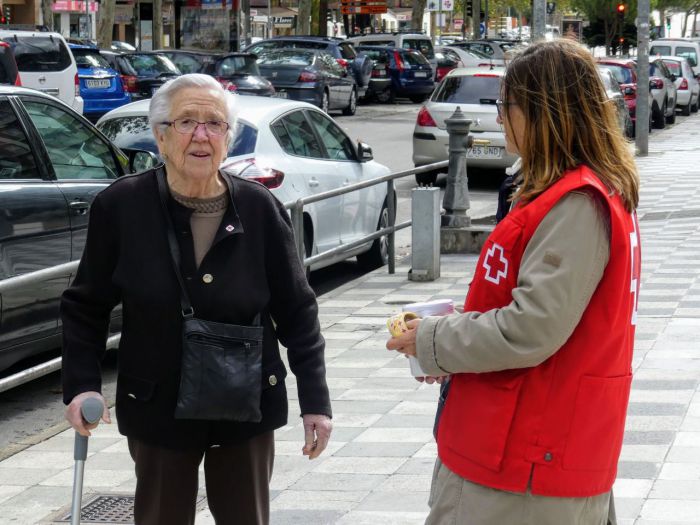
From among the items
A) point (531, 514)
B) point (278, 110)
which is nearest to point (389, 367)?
point (278, 110)

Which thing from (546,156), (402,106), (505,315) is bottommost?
(402,106)

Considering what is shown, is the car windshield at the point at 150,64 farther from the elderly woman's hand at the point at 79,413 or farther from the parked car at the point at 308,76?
the elderly woman's hand at the point at 79,413

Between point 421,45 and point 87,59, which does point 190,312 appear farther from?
point 421,45

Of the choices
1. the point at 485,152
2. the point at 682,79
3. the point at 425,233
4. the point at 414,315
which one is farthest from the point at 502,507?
the point at 682,79

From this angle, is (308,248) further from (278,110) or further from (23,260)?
(23,260)

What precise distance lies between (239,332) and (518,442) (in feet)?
3.00

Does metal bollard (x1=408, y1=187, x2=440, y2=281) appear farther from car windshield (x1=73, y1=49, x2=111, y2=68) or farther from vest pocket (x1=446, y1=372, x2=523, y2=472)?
car windshield (x1=73, y1=49, x2=111, y2=68)

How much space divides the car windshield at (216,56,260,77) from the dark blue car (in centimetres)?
255

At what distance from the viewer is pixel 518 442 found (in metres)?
2.76

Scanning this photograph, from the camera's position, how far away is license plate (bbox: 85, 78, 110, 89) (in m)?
26.6

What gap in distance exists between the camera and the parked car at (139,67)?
29.1 meters

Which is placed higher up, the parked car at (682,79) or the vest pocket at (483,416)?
the vest pocket at (483,416)

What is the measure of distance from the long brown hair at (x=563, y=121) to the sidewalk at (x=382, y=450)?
2.28m

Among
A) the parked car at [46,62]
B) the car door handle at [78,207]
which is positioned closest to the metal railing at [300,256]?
the car door handle at [78,207]
